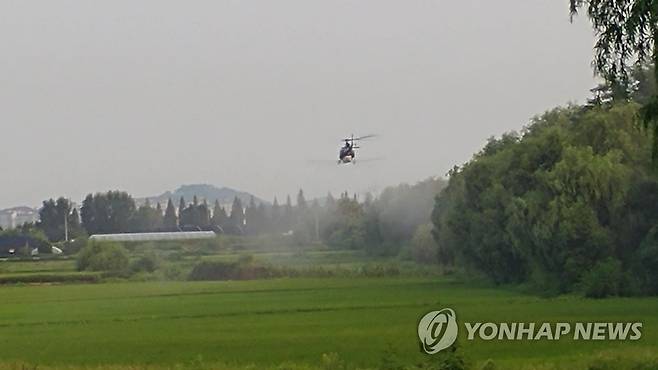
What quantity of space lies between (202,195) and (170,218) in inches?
1526

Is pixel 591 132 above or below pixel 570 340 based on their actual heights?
above

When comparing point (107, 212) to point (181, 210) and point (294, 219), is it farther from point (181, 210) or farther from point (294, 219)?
point (294, 219)

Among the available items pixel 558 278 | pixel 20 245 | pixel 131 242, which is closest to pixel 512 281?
pixel 558 278

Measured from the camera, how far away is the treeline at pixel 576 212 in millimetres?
54625

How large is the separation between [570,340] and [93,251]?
61.9 meters

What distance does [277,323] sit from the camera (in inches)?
1650

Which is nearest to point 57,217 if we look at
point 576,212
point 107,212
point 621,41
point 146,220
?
point 107,212

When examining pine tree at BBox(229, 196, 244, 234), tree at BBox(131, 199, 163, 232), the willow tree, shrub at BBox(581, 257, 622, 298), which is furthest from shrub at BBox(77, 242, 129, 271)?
the willow tree

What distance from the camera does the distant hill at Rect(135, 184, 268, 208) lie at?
134 metres

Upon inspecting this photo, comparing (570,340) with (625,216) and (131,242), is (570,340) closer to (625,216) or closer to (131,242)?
(625,216)

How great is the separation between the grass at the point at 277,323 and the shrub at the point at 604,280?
9.11 feet

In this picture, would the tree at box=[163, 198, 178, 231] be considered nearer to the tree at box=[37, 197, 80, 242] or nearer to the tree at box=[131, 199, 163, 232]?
the tree at box=[131, 199, 163, 232]

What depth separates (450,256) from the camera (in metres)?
77.5

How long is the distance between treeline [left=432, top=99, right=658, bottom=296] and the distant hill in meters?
50.1
